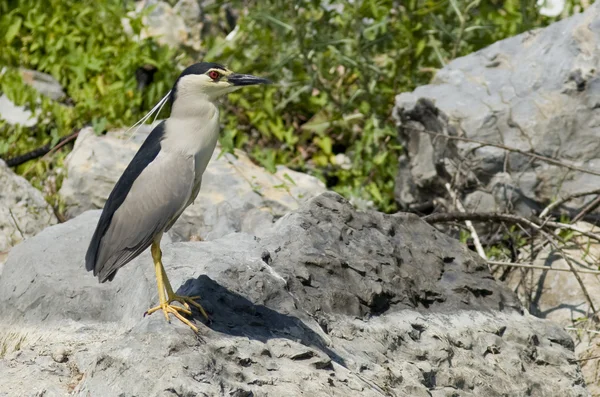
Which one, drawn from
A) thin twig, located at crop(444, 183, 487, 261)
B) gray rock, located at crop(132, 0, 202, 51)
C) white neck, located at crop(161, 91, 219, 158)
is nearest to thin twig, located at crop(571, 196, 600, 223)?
thin twig, located at crop(444, 183, 487, 261)

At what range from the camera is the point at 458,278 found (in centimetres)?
496

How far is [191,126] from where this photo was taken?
4234mm

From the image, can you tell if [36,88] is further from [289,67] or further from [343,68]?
[343,68]

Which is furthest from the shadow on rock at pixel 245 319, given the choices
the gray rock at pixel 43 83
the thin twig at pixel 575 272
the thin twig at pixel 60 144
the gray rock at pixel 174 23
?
the gray rock at pixel 174 23

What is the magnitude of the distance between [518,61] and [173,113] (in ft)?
10.2

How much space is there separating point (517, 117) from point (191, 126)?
9.05 feet

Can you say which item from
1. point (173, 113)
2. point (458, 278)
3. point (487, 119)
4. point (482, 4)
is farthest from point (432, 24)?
point (173, 113)

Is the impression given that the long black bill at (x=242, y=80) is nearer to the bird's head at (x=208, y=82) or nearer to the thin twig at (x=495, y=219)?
the bird's head at (x=208, y=82)

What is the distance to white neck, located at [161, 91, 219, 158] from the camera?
421 cm

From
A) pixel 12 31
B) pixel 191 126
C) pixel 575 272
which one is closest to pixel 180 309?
pixel 191 126

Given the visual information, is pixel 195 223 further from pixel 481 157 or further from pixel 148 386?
pixel 148 386

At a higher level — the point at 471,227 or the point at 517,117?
the point at 517,117

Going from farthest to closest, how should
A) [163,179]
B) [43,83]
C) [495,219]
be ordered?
[43,83]
[495,219]
[163,179]

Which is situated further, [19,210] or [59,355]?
[19,210]
